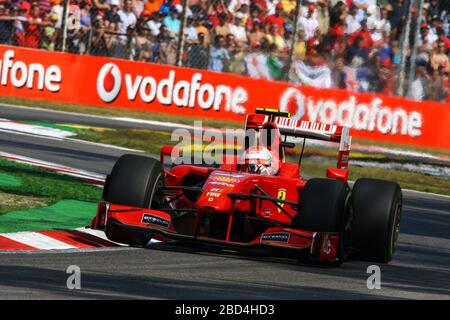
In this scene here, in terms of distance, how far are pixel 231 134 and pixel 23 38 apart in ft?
17.6

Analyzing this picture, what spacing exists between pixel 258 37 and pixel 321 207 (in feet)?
50.1

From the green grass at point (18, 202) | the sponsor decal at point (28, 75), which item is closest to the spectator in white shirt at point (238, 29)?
the sponsor decal at point (28, 75)

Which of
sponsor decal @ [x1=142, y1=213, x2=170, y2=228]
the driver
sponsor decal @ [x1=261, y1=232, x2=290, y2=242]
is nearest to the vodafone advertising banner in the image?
the driver

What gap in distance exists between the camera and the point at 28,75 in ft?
80.3

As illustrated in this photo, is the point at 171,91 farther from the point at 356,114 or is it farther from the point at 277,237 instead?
the point at 277,237

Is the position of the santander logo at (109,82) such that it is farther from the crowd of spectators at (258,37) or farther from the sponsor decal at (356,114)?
the sponsor decal at (356,114)

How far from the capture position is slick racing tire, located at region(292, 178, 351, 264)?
31.0 ft

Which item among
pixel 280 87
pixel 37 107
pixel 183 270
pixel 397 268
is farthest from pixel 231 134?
pixel 183 270

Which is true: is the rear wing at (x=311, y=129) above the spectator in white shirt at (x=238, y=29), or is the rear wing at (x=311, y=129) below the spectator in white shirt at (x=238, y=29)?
below

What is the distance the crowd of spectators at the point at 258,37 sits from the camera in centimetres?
2402

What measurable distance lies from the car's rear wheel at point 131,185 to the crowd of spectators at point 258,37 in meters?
14.0

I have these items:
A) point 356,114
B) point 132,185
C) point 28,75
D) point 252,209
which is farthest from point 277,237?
point 28,75

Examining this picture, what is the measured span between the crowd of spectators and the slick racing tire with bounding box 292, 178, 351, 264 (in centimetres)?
1432

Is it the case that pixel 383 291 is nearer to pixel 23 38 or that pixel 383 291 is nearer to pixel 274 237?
pixel 274 237
